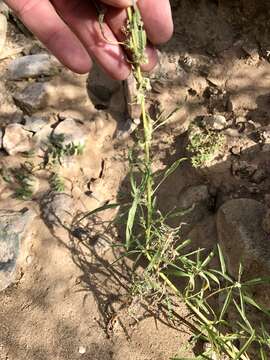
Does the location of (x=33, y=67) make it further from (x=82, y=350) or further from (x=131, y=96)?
(x=82, y=350)

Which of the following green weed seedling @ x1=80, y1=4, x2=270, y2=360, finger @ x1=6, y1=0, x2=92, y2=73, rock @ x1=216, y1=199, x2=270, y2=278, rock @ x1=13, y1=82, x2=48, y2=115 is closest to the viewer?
green weed seedling @ x1=80, y1=4, x2=270, y2=360

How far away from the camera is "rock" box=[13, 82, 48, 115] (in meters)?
3.83

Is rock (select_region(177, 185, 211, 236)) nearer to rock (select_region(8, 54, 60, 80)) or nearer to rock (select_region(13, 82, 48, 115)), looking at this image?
rock (select_region(13, 82, 48, 115))

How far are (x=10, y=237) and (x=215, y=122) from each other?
159 centimetres

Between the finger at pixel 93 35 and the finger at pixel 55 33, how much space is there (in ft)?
0.21

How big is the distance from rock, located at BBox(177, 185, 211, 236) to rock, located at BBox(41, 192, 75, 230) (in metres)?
0.74

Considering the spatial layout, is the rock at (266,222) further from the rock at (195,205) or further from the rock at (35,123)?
the rock at (35,123)

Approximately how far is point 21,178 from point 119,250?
35.8 inches

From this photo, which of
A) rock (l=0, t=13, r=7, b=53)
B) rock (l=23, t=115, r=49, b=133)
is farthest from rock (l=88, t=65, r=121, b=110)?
A: rock (l=0, t=13, r=7, b=53)

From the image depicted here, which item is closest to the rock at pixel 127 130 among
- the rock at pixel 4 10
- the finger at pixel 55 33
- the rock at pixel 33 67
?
the rock at pixel 33 67

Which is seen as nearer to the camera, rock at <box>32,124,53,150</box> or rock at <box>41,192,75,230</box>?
rock at <box>41,192,75,230</box>

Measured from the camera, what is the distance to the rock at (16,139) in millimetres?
3629

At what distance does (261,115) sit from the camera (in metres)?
3.52

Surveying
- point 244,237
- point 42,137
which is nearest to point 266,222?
point 244,237
